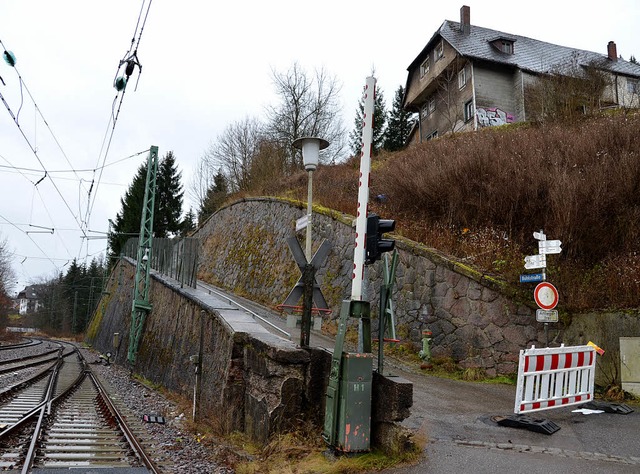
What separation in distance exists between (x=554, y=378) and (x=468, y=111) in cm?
2669

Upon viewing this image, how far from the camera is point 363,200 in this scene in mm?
5996

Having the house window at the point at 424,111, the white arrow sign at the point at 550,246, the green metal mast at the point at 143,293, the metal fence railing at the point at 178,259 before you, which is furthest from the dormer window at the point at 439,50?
the white arrow sign at the point at 550,246

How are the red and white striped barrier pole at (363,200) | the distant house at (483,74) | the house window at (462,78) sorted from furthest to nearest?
the house window at (462,78) < the distant house at (483,74) < the red and white striped barrier pole at (363,200)

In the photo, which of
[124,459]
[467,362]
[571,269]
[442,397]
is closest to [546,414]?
[442,397]

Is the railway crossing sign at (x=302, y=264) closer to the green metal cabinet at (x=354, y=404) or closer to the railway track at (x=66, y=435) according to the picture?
the green metal cabinet at (x=354, y=404)

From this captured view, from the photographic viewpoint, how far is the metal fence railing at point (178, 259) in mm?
16031

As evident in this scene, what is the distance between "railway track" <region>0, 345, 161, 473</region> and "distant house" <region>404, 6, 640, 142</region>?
2607cm

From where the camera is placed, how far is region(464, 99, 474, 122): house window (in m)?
31.7

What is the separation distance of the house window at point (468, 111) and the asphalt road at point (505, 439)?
25.5 m

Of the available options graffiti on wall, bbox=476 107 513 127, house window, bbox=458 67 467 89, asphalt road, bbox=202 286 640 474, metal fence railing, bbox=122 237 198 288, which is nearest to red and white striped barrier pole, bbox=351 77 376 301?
asphalt road, bbox=202 286 640 474

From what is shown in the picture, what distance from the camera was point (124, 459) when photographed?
706cm

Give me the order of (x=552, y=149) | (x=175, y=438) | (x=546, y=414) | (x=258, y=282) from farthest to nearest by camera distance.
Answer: (x=258, y=282)
(x=552, y=149)
(x=175, y=438)
(x=546, y=414)

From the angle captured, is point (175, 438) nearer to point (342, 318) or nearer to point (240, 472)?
point (240, 472)

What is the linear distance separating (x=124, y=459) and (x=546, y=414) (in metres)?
6.26
